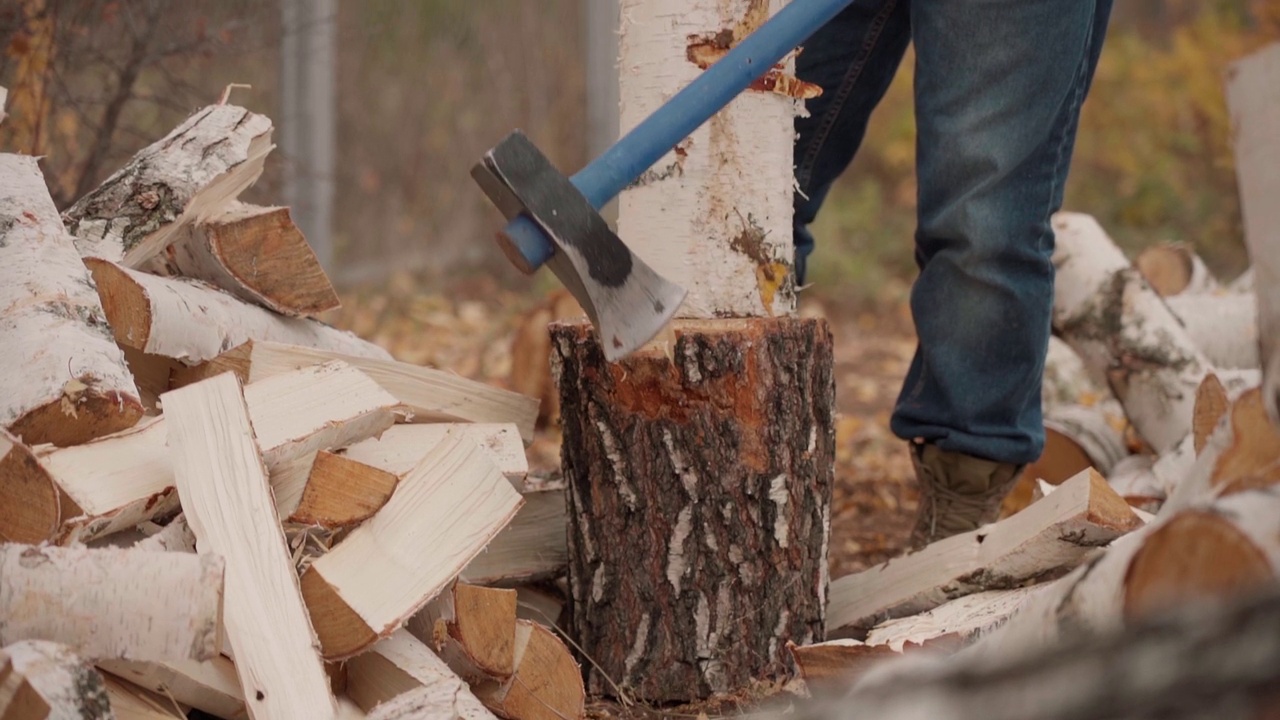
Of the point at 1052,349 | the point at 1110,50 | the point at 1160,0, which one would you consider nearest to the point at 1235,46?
the point at 1110,50

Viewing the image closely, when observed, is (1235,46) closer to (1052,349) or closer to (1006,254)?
(1052,349)

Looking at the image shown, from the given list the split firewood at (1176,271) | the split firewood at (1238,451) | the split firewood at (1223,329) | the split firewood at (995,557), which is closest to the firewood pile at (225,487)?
the split firewood at (995,557)

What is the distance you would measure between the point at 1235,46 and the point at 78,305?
8182mm

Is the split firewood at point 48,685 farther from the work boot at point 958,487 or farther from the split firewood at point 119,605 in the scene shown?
the work boot at point 958,487

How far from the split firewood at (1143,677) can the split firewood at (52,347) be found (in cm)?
126

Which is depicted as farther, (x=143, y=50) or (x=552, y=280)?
(x=552, y=280)

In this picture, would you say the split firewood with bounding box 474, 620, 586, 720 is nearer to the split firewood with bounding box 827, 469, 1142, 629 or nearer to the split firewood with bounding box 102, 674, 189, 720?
the split firewood with bounding box 102, 674, 189, 720

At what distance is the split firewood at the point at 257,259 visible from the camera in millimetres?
2186

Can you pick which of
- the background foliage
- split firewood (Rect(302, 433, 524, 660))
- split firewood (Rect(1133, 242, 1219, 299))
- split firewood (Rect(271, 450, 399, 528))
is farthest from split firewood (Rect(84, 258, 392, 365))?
split firewood (Rect(1133, 242, 1219, 299))

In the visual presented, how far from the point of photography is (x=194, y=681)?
1.59m

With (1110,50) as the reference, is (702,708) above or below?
below

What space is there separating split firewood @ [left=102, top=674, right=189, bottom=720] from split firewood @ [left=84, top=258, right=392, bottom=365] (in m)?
0.61

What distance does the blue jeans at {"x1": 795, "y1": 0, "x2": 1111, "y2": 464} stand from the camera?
222 centimetres

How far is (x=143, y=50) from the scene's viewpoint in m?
3.29
